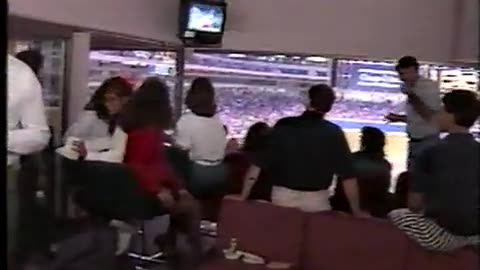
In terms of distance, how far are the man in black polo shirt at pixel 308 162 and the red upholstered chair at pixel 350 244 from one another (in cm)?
15

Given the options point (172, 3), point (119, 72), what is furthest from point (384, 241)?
point (172, 3)

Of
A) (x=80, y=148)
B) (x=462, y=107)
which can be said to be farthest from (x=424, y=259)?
(x=80, y=148)

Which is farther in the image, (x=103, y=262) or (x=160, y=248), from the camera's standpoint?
(x=160, y=248)

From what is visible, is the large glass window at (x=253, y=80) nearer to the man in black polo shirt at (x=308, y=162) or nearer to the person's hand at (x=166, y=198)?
the man in black polo shirt at (x=308, y=162)

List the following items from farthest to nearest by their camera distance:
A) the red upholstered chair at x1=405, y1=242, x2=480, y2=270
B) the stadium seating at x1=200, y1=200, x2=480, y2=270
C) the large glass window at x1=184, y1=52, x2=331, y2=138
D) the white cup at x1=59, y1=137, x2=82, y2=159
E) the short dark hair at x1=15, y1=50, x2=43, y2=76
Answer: the large glass window at x1=184, y1=52, x2=331, y2=138 → the white cup at x1=59, y1=137, x2=82, y2=159 → the stadium seating at x1=200, y1=200, x2=480, y2=270 → the red upholstered chair at x1=405, y1=242, x2=480, y2=270 → the short dark hair at x1=15, y1=50, x2=43, y2=76

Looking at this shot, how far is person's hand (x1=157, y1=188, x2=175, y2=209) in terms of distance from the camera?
3257mm

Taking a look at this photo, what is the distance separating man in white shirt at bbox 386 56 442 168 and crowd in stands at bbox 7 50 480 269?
9.0 inches

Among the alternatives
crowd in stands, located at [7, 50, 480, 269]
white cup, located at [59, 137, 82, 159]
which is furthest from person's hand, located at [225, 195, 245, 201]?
white cup, located at [59, 137, 82, 159]

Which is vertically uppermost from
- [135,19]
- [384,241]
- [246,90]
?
[135,19]

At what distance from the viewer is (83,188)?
10.6 ft

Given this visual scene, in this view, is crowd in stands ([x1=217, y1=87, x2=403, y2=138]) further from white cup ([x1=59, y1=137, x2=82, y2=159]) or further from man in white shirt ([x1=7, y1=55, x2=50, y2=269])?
man in white shirt ([x1=7, y1=55, x2=50, y2=269])

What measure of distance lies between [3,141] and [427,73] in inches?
152

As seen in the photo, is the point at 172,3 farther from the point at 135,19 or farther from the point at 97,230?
the point at 97,230

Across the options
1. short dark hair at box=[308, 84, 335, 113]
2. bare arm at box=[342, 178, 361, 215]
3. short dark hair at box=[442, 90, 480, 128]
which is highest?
short dark hair at box=[442, 90, 480, 128]
